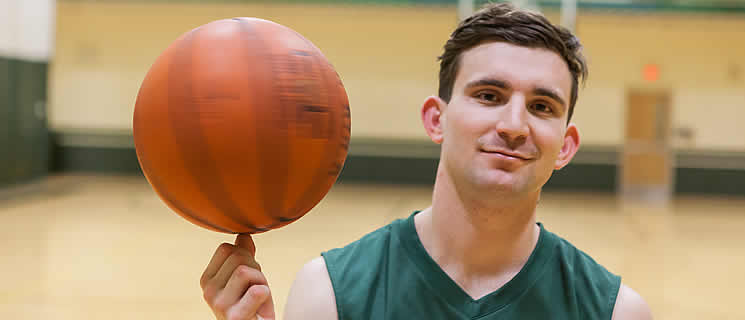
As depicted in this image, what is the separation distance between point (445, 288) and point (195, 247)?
4.47 metres

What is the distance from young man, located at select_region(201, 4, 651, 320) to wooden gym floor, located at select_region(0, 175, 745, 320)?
252cm

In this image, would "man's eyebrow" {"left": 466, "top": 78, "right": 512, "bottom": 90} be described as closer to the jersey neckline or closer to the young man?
the young man

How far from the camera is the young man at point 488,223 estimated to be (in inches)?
50.3

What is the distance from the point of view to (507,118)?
4.14 feet

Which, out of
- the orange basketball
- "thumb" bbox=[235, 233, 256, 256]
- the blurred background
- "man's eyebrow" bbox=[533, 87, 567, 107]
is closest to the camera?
the orange basketball

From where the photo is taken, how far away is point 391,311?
1378mm

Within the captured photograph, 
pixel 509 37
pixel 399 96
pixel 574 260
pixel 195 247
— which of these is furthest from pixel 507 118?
pixel 399 96

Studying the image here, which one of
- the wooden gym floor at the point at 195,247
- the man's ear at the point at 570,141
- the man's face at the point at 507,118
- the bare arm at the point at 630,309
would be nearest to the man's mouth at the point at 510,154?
the man's face at the point at 507,118

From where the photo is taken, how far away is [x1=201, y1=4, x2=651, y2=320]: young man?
1.28m

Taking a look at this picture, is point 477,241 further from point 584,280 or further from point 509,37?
point 509,37

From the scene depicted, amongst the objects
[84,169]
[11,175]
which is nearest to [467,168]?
[11,175]

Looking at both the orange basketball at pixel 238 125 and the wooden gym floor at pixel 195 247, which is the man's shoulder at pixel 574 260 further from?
the wooden gym floor at pixel 195 247

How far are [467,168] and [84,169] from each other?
35.2ft

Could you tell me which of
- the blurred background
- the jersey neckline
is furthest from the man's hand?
the blurred background
